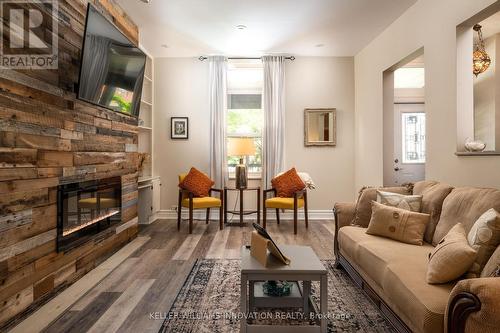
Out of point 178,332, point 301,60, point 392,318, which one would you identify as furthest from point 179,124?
point 392,318

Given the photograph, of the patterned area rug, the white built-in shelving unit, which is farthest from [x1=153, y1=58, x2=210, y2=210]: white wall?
the patterned area rug

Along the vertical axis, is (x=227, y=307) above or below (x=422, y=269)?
below

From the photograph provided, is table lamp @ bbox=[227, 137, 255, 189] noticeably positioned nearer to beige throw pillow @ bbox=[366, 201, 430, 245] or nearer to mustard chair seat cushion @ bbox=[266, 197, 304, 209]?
mustard chair seat cushion @ bbox=[266, 197, 304, 209]

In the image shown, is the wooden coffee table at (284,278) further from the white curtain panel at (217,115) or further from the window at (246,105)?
the window at (246,105)

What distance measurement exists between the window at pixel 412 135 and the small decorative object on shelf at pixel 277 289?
4.73m

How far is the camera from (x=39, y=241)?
Answer: 7.34 ft

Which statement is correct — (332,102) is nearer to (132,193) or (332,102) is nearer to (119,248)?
(132,193)

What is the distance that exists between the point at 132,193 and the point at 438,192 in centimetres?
350

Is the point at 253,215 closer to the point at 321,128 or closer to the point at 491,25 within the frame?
the point at 321,128

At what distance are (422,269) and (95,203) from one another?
289cm

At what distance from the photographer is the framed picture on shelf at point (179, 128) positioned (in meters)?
5.45

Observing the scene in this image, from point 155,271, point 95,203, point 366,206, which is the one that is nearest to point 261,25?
point 366,206

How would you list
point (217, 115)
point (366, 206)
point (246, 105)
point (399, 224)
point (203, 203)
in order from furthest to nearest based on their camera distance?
point (246, 105)
point (217, 115)
point (203, 203)
point (366, 206)
point (399, 224)

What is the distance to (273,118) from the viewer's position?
532cm
